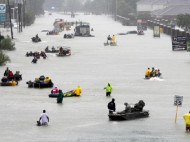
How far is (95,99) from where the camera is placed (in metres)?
54.9

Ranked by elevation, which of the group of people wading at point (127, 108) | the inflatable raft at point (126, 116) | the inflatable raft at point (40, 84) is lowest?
the inflatable raft at point (126, 116)

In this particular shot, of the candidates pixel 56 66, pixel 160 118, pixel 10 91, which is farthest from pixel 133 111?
pixel 56 66

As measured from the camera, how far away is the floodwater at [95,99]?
40.2m

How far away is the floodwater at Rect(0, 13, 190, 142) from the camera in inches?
1582

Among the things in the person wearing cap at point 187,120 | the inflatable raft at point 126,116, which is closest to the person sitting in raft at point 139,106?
the inflatable raft at point 126,116

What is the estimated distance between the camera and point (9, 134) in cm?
4003

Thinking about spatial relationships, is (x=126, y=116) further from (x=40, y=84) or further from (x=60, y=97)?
(x=40, y=84)

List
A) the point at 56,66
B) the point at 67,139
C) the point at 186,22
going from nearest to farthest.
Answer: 1. the point at 67,139
2. the point at 56,66
3. the point at 186,22

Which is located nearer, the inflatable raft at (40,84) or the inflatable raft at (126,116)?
the inflatable raft at (126,116)

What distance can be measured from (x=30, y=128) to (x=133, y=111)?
666cm

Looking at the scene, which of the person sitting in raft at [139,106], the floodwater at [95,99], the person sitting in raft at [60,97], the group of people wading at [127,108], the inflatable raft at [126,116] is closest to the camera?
the floodwater at [95,99]

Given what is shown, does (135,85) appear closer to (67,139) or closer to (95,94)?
(95,94)

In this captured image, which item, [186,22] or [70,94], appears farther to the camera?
[186,22]

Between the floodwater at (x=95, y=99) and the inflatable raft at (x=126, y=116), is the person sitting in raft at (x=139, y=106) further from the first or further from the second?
the floodwater at (x=95, y=99)
